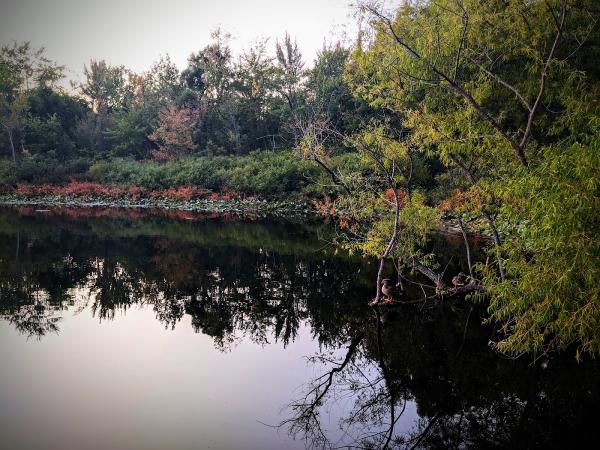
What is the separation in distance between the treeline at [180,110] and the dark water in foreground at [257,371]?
29.6 meters

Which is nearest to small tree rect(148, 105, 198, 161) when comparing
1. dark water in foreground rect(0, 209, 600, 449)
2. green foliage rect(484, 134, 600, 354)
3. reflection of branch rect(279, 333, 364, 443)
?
dark water in foreground rect(0, 209, 600, 449)

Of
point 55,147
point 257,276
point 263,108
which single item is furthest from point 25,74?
point 257,276

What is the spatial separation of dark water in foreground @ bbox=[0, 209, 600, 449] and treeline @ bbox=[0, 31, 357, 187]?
97.2ft

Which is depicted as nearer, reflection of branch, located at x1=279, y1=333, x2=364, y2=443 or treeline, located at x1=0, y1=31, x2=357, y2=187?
reflection of branch, located at x1=279, y1=333, x2=364, y2=443

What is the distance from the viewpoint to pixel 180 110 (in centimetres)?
4350

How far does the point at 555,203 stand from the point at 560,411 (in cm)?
318

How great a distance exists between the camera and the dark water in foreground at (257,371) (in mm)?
6613

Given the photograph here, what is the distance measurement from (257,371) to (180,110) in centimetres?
3871

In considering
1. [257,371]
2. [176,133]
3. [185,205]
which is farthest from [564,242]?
[176,133]

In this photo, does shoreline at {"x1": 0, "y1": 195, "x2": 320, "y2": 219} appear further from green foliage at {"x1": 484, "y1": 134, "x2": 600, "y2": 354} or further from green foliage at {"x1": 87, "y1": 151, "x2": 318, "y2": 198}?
green foliage at {"x1": 484, "y1": 134, "x2": 600, "y2": 354}

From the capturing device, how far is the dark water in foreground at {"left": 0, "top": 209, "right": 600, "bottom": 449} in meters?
6.61

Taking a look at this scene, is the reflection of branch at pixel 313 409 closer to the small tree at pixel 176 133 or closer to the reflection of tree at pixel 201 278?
the reflection of tree at pixel 201 278

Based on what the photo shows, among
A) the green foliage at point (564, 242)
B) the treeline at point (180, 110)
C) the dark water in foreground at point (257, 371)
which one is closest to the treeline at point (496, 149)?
the green foliage at point (564, 242)

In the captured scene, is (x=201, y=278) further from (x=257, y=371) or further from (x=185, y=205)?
(x=185, y=205)
